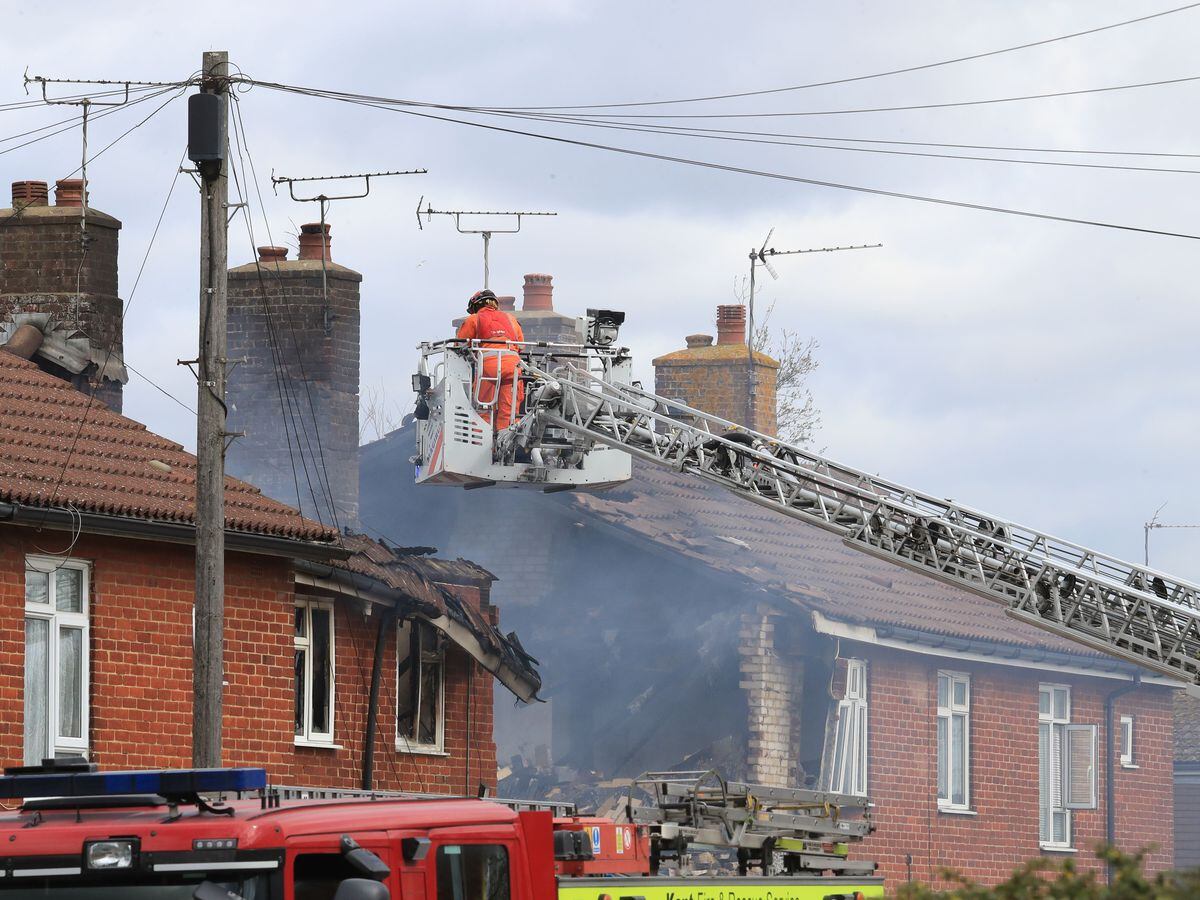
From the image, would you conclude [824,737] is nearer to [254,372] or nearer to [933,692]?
[933,692]

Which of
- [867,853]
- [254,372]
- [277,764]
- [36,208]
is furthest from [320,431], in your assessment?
[867,853]

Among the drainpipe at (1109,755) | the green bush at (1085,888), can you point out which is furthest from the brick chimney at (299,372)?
the green bush at (1085,888)

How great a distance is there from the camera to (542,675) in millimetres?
27094

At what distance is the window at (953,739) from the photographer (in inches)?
1123

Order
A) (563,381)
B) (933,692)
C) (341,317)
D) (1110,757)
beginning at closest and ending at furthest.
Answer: (563,381) → (341,317) → (933,692) → (1110,757)

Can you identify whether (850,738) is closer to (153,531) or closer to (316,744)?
(316,744)

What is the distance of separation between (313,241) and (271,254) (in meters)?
0.49

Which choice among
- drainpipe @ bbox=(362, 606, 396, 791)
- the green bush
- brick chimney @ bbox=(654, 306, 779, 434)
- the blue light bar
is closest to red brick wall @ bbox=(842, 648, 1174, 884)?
brick chimney @ bbox=(654, 306, 779, 434)

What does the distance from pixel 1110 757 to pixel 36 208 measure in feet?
59.7

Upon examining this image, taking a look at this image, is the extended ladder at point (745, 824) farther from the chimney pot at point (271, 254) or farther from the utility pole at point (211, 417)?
the chimney pot at point (271, 254)

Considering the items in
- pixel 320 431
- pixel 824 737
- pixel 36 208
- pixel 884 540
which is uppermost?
pixel 36 208

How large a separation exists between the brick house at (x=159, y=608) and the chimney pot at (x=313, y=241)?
279 centimetres

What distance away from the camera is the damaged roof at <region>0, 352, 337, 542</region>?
1533 centimetres

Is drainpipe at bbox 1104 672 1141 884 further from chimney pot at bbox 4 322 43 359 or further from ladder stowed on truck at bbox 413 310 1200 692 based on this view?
chimney pot at bbox 4 322 43 359
